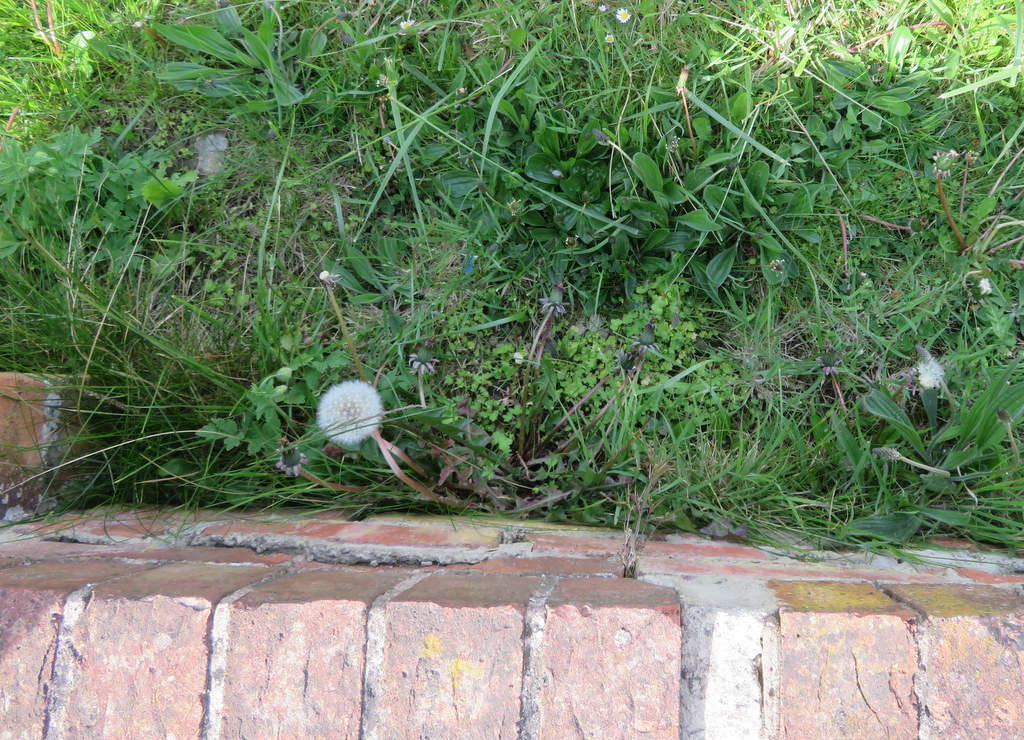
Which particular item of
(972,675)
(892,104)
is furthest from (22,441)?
(892,104)

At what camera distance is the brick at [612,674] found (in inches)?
42.4

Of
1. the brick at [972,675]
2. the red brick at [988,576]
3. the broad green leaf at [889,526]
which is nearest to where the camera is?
the brick at [972,675]

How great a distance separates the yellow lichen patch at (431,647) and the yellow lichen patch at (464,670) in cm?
3

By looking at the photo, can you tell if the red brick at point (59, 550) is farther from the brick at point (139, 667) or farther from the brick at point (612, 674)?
the brick at point (612, 674)

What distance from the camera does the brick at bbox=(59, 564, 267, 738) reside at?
113 centimetres

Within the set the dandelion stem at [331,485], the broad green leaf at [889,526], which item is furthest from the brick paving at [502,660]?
the broad green leaf at [889,526]

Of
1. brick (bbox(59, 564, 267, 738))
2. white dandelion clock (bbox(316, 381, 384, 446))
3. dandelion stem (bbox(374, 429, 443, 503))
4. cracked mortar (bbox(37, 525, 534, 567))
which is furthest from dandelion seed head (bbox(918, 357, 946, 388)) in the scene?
brick (bbox(59, 564, 267, 738))

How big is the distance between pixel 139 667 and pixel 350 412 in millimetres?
837

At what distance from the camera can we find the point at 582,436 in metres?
2.08

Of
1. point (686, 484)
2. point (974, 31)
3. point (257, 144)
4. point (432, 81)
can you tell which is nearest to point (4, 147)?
point (257, 144)

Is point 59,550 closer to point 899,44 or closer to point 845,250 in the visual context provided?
point 845,250

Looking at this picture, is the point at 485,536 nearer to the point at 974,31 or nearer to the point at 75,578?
the point at 75,578

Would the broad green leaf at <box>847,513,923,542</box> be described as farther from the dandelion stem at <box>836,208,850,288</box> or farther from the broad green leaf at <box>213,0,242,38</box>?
the broad green leaf at <box>213,0,242,38</box>

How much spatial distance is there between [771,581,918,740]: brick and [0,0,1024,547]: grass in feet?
2.82
